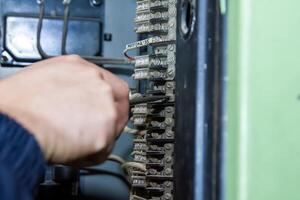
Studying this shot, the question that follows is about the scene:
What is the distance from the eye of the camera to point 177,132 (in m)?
0.60

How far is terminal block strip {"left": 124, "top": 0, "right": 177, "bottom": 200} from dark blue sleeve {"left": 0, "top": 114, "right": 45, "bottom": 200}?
11.6 inches

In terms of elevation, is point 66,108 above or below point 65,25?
below

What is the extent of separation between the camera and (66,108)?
1.74ft

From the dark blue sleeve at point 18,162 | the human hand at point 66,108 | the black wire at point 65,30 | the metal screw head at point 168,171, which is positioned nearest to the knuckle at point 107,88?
the human hand at point 66,108

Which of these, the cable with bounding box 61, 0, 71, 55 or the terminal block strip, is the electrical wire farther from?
the cable with bounding box 61, 0, 71, 55

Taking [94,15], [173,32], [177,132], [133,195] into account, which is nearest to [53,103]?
[177,132]

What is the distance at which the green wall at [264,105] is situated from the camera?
19.6 inches

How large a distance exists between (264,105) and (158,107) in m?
0.31

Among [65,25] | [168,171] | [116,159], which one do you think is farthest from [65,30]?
[168,171]

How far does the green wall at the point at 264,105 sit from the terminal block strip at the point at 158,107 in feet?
0.82

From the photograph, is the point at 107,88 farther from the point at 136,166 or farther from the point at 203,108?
the point at 136,166

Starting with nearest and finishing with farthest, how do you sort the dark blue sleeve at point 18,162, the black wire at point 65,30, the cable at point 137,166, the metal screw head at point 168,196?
the dark blue sleeve at point 18,162 → the metal screw head at point 168,196 → the cable at point 137,166 → the black wire at point 65,30

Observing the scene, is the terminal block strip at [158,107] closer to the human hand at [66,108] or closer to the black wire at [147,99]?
the black wire at [147,99]

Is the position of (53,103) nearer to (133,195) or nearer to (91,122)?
(91,122)
